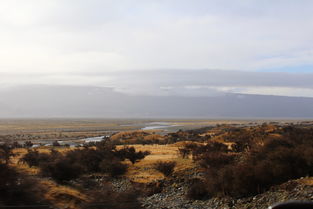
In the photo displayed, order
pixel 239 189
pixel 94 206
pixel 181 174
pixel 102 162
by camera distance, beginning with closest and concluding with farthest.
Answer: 1. pixel 94 206
2. pixel 239 189
3. pixel 181 174
4. pixel 102 162

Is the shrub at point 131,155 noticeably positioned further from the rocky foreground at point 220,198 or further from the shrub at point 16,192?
the shrub at point 16,192

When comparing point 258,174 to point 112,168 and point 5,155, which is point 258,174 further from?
point 5,155

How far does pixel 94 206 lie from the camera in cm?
1123

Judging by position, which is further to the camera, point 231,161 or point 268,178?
point 231,161

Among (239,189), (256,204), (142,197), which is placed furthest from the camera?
(142,197)

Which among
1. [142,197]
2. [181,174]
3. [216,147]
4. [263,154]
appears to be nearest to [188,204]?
[142,197]

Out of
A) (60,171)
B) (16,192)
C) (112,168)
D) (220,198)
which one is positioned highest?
(16,192)

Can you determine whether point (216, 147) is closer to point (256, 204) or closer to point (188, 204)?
point (188, 204)

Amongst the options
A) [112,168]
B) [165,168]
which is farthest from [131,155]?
[165,168]

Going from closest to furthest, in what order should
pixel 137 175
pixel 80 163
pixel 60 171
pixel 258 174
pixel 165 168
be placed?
pixel 258 174, pixel 60 171, pixel 165 168, pixel 137 175, pixel 80 163

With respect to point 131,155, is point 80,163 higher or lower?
lower

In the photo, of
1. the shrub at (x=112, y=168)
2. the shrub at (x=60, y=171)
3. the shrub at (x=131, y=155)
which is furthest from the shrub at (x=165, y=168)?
the shrub at (x=60, y=171)

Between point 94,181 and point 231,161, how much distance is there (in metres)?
9.09

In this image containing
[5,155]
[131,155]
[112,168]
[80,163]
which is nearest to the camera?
[112,168]
